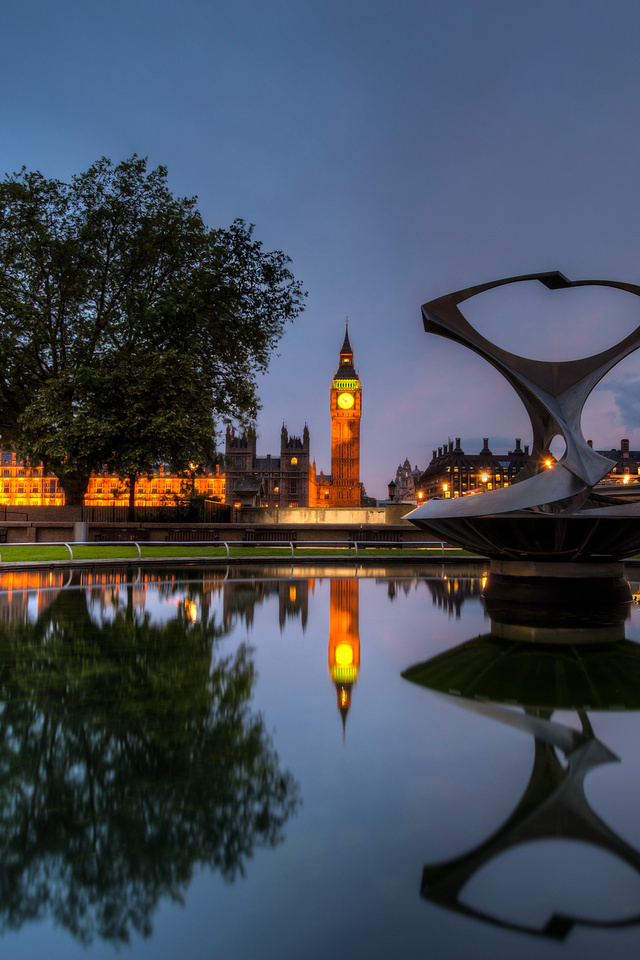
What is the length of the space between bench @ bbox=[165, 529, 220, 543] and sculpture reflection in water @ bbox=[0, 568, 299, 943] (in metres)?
18.8

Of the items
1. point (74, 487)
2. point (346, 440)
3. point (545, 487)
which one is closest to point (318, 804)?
point (545, 487)

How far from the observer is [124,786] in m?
3.06

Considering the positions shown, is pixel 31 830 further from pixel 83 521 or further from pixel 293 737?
pixel 83 521

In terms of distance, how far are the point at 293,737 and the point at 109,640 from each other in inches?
156

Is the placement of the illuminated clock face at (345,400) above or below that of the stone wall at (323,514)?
above

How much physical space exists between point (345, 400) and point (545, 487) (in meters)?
145

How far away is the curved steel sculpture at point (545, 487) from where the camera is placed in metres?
9.13

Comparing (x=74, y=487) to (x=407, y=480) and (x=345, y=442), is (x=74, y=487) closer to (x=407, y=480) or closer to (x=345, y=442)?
(x=345, y=442)

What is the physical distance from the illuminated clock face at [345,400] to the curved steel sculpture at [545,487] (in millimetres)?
139398

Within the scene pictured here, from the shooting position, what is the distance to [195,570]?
55.0 ft

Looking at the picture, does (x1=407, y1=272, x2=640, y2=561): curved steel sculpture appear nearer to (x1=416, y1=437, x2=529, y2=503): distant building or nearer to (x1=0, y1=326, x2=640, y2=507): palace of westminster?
(x1=0, y1=326, x2=640, y2=507): palace of westminster

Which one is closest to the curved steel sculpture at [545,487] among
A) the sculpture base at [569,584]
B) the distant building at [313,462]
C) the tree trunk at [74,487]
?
the sculpture base at [569,584]

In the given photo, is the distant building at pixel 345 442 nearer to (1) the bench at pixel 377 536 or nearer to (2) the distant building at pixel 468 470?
(2) the distant building at pixel 468 470

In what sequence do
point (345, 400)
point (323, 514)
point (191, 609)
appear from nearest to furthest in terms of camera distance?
point (191, 609)
point (323, 514)
point (345, 400)
